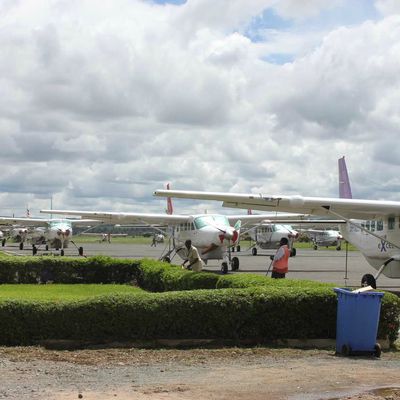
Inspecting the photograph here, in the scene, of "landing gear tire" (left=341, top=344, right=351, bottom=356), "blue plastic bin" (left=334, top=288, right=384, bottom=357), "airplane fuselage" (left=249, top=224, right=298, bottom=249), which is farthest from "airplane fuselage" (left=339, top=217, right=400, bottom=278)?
"airplane fuselage" (left=249, top=224, right=298, bottom=249)

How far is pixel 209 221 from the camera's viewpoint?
33.1 m

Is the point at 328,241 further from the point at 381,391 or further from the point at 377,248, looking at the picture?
the point at 381,391

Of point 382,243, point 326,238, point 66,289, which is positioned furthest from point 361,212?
point 326,238

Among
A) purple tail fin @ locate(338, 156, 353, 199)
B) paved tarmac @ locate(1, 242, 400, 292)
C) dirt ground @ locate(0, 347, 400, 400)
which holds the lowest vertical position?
paved tarmac @ locate(1, 242, 400, 292)

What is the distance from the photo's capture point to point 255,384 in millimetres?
7977

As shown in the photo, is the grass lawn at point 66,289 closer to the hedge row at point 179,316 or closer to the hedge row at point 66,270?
the hedge row at point 66,270

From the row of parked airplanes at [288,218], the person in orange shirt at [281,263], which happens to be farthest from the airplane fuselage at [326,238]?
the person in orange shirt at [281,263]

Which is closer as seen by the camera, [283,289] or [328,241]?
[283,289]

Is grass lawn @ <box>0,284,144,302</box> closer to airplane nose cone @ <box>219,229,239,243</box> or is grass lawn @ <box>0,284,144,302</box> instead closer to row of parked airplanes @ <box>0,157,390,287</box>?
row of parked airplanes @ <box>0,157,390,287</box>

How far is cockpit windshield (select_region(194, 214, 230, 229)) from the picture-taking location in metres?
32.7

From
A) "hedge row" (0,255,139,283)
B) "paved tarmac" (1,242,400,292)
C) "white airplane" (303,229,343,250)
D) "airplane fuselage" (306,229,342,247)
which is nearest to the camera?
"hedge row" (0,255,139,283)

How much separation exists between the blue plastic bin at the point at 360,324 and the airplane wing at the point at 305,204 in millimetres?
8245

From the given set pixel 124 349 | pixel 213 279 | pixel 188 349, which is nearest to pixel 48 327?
pixel 124 349

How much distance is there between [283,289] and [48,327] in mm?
3714
